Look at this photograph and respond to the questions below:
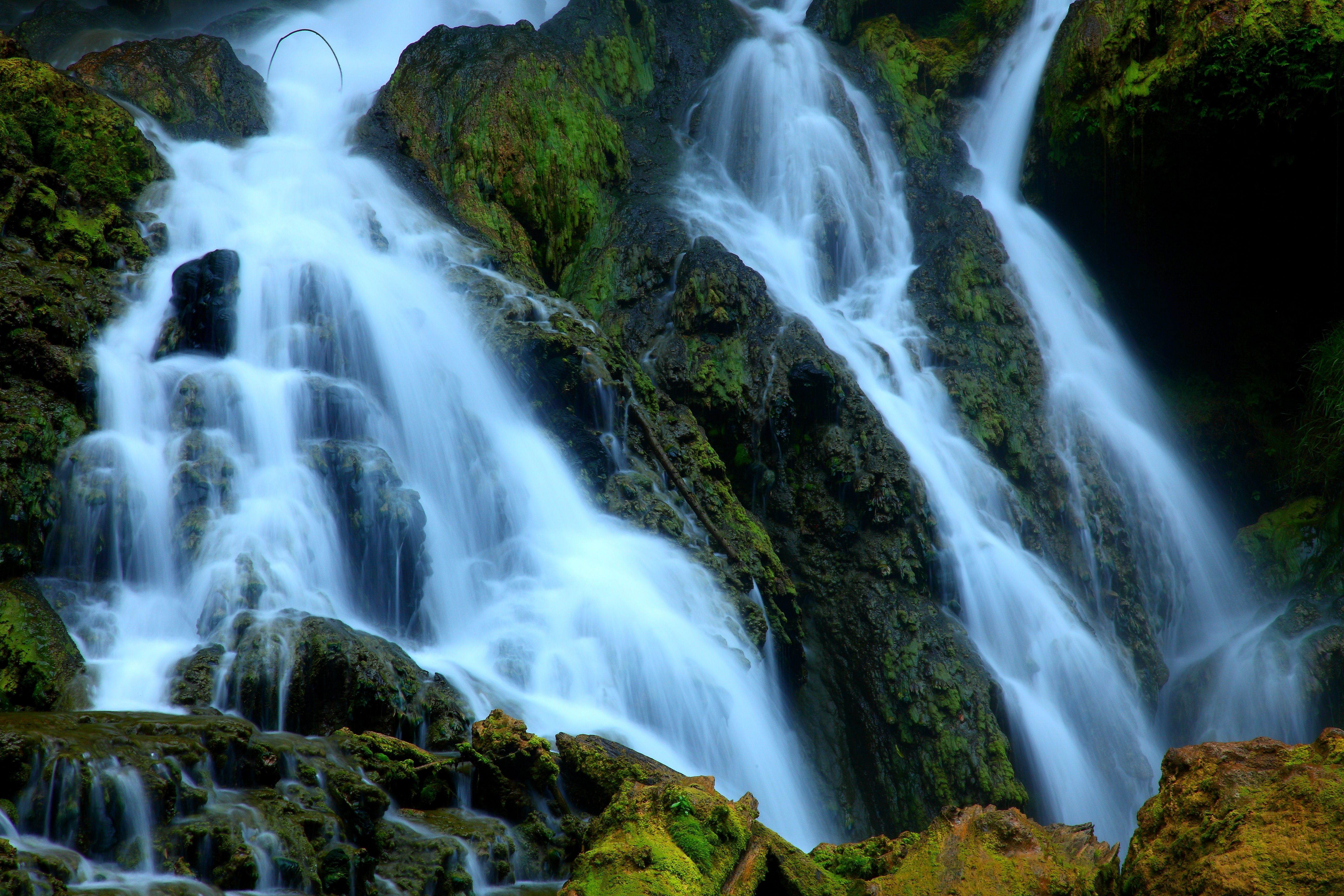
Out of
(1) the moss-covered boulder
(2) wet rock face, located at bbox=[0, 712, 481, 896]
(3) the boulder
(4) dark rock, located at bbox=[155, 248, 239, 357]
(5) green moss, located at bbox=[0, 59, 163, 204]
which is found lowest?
(2) wet rock face, located at bbox=[0, 712, 481, 896]

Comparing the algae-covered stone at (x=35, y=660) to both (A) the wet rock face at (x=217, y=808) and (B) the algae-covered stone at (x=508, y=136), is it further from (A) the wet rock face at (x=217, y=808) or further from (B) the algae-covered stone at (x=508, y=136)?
(B) the algae-covered stone at (x=508, y=136)

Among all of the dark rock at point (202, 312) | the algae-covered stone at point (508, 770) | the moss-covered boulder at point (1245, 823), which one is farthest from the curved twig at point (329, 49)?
the moss-covered boulder at point (1245, 823)

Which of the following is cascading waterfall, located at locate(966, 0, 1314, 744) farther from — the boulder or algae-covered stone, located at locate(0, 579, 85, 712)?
the boulder

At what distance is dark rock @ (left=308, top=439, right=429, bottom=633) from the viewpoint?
5289 mm

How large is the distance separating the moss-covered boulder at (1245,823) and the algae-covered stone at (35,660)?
438cm

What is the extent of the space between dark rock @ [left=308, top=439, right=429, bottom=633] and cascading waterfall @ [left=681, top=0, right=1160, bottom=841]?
467 centimetres

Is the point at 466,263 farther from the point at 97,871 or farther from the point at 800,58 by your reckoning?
the point at 800,58

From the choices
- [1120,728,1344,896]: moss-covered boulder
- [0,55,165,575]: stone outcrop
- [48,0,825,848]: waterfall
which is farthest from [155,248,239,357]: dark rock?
[1120,728,1344,896]: moss-covered boulder

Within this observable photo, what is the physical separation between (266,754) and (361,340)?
14.3 feet

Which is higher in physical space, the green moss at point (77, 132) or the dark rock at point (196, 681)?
the green moss at point (77, 132)

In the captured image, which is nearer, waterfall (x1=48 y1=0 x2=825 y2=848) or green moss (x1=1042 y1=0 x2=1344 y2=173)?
waterfall (x1=48 y1=0 x2=825 y2=848)

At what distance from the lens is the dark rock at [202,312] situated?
6191mm

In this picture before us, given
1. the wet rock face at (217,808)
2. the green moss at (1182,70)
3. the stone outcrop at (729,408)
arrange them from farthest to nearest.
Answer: the green moss at (1182,70), the stone outcrop at (729,408), the wet rock face at (217,808)

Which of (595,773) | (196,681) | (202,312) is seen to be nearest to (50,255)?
(202,312)
